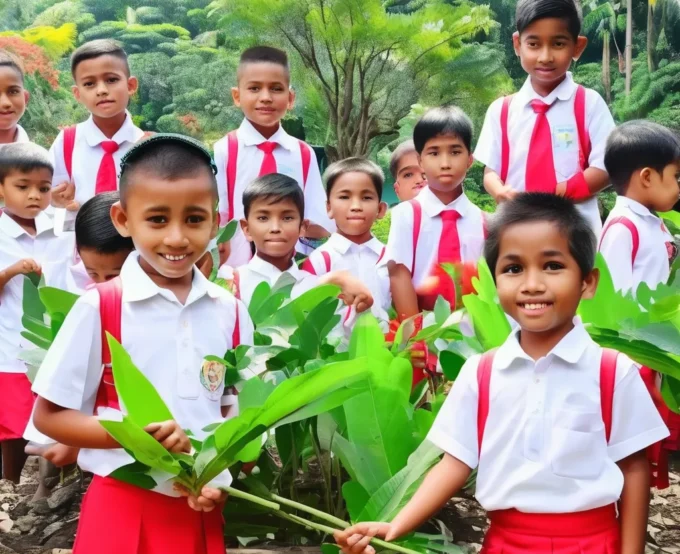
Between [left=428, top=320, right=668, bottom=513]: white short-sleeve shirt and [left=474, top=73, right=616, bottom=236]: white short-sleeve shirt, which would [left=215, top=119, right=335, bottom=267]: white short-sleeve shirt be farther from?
[left=428, top=320, right=668, bottom=513]: white short-sleeve shirt

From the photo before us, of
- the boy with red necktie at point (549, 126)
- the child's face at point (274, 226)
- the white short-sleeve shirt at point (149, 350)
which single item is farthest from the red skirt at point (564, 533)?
the boy with red necktie at point (549, 126)

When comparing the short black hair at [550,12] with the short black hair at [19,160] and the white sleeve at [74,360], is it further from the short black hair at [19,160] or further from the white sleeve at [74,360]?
the white sleeve at [74,360]

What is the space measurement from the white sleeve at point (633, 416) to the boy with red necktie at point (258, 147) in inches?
103

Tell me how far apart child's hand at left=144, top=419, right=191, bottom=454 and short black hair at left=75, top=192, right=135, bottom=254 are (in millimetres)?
833

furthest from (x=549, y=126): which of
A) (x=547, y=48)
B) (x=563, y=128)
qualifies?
(x=547, y=48)

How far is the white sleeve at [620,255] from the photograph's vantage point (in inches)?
121

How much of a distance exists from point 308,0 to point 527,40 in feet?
70.2

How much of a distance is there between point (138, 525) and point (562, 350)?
906mm

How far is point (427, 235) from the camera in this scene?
370 centimetres

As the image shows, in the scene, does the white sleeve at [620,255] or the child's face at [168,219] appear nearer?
the child's face at [168,219]

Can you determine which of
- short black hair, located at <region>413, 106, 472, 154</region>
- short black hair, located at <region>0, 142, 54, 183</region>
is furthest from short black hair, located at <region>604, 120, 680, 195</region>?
short black hair, located at <region>0, 142, 54, 183</region>

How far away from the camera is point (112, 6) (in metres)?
37.8

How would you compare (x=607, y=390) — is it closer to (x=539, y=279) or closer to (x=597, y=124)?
(x=539, y=279)

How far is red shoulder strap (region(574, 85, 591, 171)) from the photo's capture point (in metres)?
3.92
